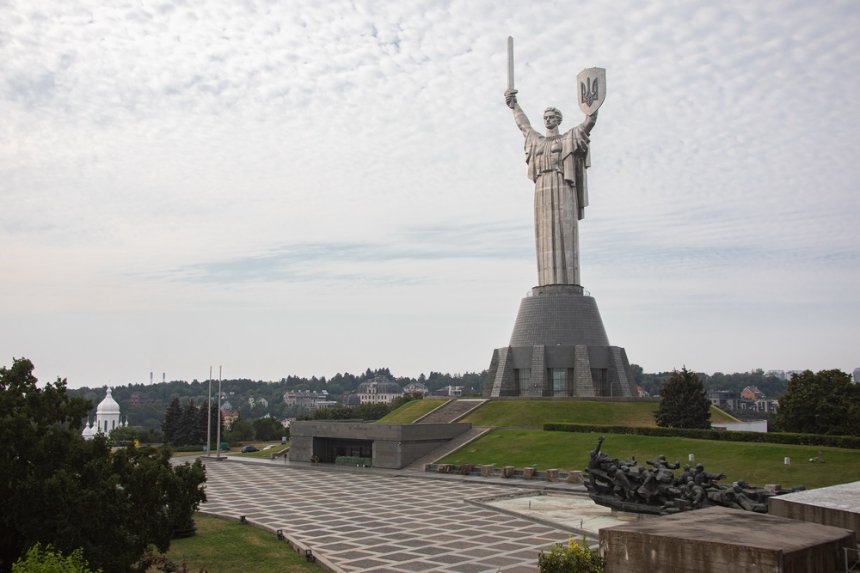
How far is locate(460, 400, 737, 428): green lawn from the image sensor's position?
161 feet

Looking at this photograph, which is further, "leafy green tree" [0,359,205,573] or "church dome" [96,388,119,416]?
"church dome" [96,388,119,416]

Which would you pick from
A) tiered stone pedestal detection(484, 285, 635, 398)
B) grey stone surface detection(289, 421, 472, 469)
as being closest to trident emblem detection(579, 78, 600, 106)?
tiered stone pedestal detection(484, 285, 635, 398)

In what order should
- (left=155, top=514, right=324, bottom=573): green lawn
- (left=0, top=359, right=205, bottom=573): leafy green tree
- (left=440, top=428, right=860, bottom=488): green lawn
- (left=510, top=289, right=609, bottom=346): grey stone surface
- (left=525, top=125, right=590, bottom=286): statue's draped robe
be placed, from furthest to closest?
1. (left=525, top=125, right=590, bottom=286): statue's draped robe
2. (left=510, top=289, right=609, bottom=346): grey stone surface
3. (left=440, top=428, right=860, bottom=488): green lawn
4. (left=155, top=514, right=324, bottom=573): green lawn
5. (left=0, top=359, right=205, bottom=573): leafy green tree

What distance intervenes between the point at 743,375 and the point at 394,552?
187 metres

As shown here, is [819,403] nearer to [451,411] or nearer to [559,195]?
[451,411]

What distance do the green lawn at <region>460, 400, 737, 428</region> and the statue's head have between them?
22.2 metres

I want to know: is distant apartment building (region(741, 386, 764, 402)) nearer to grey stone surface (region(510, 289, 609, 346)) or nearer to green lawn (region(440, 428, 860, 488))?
grey stone surface (region(510, 289, 609, 346))

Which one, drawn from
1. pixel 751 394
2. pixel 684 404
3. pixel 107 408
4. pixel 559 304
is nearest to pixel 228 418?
pixel 107 408

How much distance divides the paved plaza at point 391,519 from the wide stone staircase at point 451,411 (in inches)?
492

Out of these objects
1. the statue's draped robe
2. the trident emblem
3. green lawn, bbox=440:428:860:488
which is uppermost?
the trident emblem

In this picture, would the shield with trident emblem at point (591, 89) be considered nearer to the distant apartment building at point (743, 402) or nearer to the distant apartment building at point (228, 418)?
the distant apartment building at point (228, 418)

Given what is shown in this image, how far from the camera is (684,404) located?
43.2 meters

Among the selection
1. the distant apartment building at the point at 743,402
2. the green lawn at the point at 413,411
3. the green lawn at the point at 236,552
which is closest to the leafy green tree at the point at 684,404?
the green lawn at the point at 413,411

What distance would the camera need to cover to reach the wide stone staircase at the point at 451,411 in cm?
5416
